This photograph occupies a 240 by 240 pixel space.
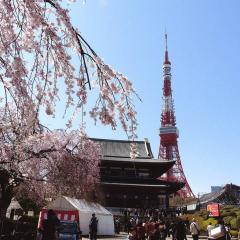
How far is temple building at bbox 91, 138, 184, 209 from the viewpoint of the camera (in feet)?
116

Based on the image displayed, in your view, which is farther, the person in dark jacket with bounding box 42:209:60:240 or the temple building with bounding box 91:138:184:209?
the temple building with bounding box 91:138:184:209

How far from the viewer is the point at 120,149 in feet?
144

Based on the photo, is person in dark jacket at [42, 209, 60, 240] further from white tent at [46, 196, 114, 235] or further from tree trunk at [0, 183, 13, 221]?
white tent at [46, 196, 114, 235]

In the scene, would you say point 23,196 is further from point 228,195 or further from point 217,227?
point 228,195

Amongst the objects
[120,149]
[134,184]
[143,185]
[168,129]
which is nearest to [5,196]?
[134,184]

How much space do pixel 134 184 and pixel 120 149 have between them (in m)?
9.32

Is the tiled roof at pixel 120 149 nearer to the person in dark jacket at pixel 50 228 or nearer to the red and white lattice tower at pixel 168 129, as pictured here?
the red and white lattice tower at pixel 168 129

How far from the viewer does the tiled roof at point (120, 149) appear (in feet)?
137

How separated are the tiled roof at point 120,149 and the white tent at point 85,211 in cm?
1630

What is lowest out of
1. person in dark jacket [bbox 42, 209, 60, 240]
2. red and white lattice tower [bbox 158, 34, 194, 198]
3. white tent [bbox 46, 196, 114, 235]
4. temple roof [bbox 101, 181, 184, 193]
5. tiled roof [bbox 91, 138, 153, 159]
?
person in dark jacket [bbox 42, 209, 60, 240]

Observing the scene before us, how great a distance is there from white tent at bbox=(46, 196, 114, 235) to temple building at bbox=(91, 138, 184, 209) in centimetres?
813

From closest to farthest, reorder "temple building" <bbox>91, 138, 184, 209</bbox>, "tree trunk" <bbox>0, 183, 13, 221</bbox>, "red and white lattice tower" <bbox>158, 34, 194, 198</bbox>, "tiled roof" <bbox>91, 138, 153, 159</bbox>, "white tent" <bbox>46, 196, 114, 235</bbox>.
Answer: "tree trunk" <bbox>0, 183, 13, 221</bbox> < "white tent" <bbox>46, 196, 114, 235</bbox> < "temple building" <bbox>91, 138, 184, 209</bbox> < "tiled roof" <bbox>91, 138, 153, 159</bbox> < "red and white lattice tower" <bbox>158, 34, 194, 198</bbox>

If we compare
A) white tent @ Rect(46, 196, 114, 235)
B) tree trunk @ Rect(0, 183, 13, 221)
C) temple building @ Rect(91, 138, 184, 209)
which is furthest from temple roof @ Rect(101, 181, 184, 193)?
tree trunk @ Rect(0, 183, 13, 221)

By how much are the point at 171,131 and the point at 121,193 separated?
1260 inches
